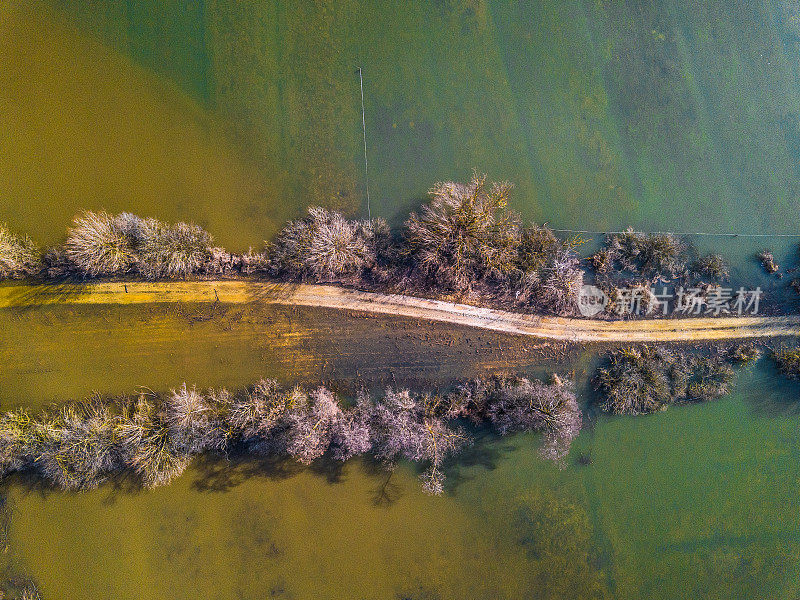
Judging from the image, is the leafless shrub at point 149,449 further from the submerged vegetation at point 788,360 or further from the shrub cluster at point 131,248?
the submerged vegetation at point 788,360

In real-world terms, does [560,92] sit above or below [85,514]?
above

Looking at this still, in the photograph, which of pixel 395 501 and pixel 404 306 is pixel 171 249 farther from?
pixel 395 501

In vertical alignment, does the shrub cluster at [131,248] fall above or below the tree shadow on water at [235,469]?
above

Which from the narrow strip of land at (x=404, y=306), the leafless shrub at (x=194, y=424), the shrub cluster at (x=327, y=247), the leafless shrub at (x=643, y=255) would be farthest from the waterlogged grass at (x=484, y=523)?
the shrub cluster at (x=327, y=247)

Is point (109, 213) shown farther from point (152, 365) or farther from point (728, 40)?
point (728, 40)

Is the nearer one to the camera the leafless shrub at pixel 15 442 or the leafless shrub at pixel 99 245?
the leafless shrub at pixel 15 442

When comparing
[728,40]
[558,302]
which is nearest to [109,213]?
[558,302]

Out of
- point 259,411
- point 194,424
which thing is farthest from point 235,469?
point 259,411
